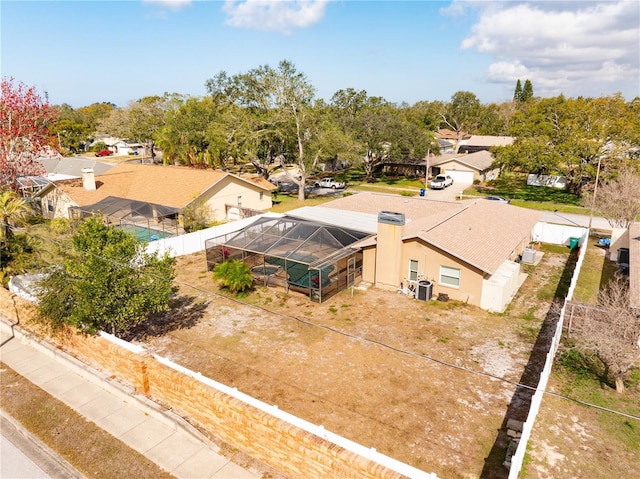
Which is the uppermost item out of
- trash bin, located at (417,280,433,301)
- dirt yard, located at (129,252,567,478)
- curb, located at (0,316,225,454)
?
trash bin, located at (417,280,433,301)

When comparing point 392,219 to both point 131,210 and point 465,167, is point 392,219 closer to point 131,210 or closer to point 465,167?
point 131,210

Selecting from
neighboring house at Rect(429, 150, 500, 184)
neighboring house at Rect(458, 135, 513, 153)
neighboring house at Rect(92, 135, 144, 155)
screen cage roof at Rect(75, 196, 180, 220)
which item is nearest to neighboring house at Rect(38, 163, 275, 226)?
screen cage roof at Rect(75, 196, 180, 220)

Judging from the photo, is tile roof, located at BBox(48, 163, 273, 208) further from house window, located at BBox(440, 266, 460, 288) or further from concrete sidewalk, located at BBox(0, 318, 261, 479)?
house window, located at BBox(440, 266, 460, 288)

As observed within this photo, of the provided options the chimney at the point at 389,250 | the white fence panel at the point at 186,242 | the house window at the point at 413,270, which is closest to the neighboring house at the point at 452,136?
the white fence panel at the point at 186,242

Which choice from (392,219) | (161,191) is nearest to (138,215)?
(161,191)

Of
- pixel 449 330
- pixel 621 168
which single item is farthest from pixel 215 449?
pixel 621 168

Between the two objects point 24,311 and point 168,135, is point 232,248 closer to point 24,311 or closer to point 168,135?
point 24,311
